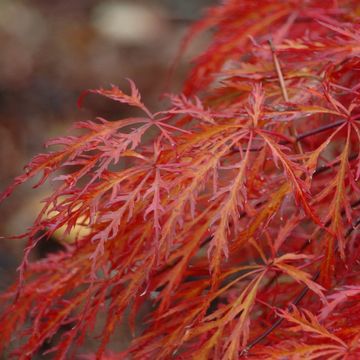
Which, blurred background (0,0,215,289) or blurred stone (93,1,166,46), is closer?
blurred background (0,0,215,289)

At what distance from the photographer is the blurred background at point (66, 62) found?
287cm

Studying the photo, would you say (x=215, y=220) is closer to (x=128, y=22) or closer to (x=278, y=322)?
(x=278, y=322)

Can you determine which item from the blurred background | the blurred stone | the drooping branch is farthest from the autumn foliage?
the blurred stone

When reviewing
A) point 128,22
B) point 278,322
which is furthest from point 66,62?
point 278,322

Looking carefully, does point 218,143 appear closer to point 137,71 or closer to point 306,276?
point 306,276

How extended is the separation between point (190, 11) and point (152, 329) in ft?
9.84

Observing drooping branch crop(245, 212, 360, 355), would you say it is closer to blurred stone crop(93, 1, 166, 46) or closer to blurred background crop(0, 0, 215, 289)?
blurred background crop(0, 0, 215, 289)

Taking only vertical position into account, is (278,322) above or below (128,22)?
above

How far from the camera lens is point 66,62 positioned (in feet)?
10.6

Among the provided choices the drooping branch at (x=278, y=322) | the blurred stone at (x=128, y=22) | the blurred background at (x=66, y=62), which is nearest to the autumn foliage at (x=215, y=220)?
the drooping branch at (x=278, y=322)

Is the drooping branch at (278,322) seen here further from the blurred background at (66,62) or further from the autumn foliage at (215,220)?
the blurred background at (66,62)

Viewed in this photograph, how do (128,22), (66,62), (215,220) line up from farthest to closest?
(128,22) → (66,62) → (215,220)

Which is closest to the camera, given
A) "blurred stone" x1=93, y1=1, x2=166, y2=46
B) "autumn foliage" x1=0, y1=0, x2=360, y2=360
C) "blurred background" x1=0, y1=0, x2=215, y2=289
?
"autumn foliage" x1=0, y1=0, x2=360, y2=360

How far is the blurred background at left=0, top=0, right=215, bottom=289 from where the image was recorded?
2.87 m
